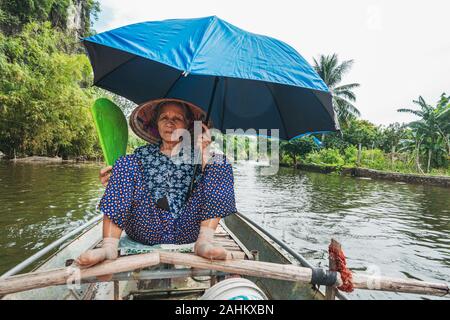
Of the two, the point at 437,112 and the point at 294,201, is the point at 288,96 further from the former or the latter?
the point at 437,112

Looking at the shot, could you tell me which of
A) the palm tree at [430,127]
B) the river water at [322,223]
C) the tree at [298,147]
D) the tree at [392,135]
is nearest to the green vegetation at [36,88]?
the river water at [322,223]

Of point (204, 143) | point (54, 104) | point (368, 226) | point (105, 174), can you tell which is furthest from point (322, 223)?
point (54, 104)

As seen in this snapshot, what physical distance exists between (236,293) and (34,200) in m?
7.85

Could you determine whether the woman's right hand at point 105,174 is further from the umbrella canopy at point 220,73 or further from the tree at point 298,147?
the tree at point 298,147

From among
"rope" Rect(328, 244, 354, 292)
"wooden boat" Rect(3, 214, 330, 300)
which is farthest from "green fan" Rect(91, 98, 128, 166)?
"rope" Rect(328, 244, 354, 292)

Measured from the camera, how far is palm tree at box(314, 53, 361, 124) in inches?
1054

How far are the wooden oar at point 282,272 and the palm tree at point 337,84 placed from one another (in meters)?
26.8

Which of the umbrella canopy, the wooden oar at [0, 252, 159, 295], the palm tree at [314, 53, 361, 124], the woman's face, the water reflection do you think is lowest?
the water reflection

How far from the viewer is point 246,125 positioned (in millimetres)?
2803

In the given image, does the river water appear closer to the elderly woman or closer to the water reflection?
the water reflection

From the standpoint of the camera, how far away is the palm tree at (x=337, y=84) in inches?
1054

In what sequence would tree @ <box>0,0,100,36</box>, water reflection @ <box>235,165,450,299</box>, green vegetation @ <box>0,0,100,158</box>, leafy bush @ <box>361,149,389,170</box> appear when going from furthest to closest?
leafy bush @ <box>361,149,389,170</box>
tree @ <box>0,0,100,36</box>
green vegetation @ <box>0,0,100,158</box>
water reflection @ <box>235,165,450,299</box>

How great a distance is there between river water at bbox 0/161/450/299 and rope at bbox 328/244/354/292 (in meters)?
2.71
